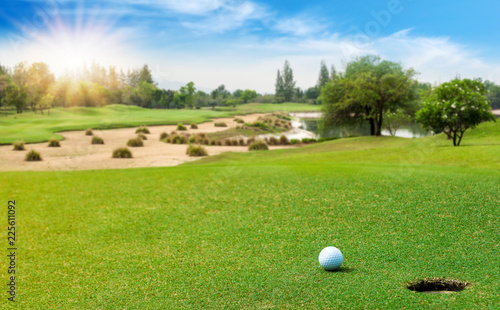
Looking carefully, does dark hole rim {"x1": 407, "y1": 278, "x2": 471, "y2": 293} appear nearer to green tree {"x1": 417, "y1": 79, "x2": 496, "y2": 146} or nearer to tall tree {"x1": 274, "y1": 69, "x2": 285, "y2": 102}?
green tree {"x1": 417, "y1": 79, "x2": 496, "y2": 146}

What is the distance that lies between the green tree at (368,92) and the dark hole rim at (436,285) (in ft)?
92.8

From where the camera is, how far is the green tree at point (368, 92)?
3092cm

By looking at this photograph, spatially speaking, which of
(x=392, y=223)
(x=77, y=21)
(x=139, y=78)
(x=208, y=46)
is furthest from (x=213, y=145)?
(x=139, y=78)

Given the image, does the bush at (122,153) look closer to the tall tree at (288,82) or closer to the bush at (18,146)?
the bush at (18,146)

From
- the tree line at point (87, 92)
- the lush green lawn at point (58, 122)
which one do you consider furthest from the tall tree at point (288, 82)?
the lush green lawn at point (58, 122)

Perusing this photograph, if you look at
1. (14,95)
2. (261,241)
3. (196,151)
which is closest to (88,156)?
(196,151)

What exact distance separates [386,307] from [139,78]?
108 meters

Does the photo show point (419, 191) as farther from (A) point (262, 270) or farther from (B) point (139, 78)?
(B) point (139, 78)

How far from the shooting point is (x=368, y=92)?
30.6 metres

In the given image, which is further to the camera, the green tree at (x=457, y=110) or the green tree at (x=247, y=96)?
the green tree at (x=247, y=96)

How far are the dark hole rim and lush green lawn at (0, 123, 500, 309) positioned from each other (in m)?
0.09

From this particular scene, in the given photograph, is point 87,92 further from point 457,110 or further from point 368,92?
point 457,110

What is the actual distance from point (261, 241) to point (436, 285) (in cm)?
243

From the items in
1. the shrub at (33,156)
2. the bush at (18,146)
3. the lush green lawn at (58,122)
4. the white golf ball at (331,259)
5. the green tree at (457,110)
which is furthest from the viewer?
the lush green lawn at (58,122)
